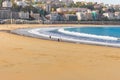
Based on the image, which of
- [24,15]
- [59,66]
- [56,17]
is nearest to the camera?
[59,66]

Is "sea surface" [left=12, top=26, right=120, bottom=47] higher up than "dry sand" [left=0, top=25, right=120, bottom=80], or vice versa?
"dry sand" [left=0, top=25, right=120, bottom=80]

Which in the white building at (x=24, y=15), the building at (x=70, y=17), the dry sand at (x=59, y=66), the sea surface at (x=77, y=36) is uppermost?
the dry sand at (x=59, y=66)

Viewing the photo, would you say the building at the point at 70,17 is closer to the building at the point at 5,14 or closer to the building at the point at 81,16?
the building at the point at 81,16

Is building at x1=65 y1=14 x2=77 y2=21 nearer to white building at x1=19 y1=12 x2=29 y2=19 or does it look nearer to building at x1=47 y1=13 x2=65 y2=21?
building at x1=47 y1=13 x2=65 y2=21

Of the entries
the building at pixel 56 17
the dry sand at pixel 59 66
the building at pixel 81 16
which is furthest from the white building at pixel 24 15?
the dry sand at pixel 59 66

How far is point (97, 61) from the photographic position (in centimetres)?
1795

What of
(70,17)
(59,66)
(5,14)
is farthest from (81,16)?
(59,66)

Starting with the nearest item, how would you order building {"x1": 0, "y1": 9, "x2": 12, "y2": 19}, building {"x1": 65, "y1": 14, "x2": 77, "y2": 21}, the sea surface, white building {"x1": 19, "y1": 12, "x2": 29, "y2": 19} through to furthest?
the sea surface
building {"x1": 0, "y1": 9, "x2": 12, "y2": 19}
white building {"x1": 19, "y1": 12, "x2": 29, "y2": 19}
building {"x1": 65, "y1": 14, "x2": 77, "y2": 21}

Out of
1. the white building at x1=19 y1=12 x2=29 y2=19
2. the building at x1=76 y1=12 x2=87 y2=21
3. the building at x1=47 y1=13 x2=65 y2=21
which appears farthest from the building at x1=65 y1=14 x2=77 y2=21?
the white building at x1=19 y1=12 x2=29 y2=19

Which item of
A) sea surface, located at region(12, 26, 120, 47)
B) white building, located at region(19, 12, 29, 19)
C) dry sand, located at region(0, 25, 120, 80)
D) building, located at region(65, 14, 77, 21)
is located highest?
dry sand, located at region(0, 25, 120, 80)

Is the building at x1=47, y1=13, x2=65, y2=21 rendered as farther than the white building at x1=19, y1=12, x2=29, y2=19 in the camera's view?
Yes

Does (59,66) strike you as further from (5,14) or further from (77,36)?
(5,14)

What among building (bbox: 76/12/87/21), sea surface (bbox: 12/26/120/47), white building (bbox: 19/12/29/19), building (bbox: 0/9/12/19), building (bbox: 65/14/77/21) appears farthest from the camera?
building (bbox: 76/12/87/21)

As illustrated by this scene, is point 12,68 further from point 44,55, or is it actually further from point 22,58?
point 44,55
